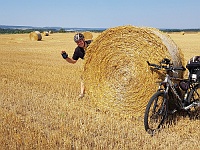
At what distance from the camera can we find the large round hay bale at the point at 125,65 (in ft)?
18.6

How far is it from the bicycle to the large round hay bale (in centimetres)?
24

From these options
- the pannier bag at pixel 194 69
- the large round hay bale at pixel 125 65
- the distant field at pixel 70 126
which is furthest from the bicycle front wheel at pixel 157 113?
the pannier bag at pixel 194 69

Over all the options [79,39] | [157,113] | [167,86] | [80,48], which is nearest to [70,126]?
[157,113]

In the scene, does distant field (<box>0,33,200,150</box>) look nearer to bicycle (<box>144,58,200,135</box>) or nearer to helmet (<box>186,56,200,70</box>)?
bicycle (<box>144,58,200,135</box>)

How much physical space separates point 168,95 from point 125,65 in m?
1.04

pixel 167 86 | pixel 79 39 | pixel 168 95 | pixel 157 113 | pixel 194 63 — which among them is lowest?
pixel 157 113

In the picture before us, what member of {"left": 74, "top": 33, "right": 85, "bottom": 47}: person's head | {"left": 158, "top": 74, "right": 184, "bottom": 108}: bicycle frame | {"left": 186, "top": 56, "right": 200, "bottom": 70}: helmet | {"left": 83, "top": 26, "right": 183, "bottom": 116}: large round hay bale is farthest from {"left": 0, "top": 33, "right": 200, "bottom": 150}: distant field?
{"left": 74, "top": 33, "right": 85, "bottom": 47}: person's head

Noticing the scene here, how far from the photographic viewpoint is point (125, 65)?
20.4ft

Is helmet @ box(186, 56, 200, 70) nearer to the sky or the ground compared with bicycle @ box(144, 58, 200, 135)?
nearer to the sky

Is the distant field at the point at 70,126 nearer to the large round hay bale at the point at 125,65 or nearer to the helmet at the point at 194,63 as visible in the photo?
the large round hay bale at the point at 125,65

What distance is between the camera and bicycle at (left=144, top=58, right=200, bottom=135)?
5.20 m

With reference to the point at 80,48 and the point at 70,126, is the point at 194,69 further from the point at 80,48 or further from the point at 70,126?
the point at 80,48

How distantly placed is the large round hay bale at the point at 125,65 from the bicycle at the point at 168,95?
24 centimetres

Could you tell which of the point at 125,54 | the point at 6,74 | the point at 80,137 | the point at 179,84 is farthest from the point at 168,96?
the point at 6,74
